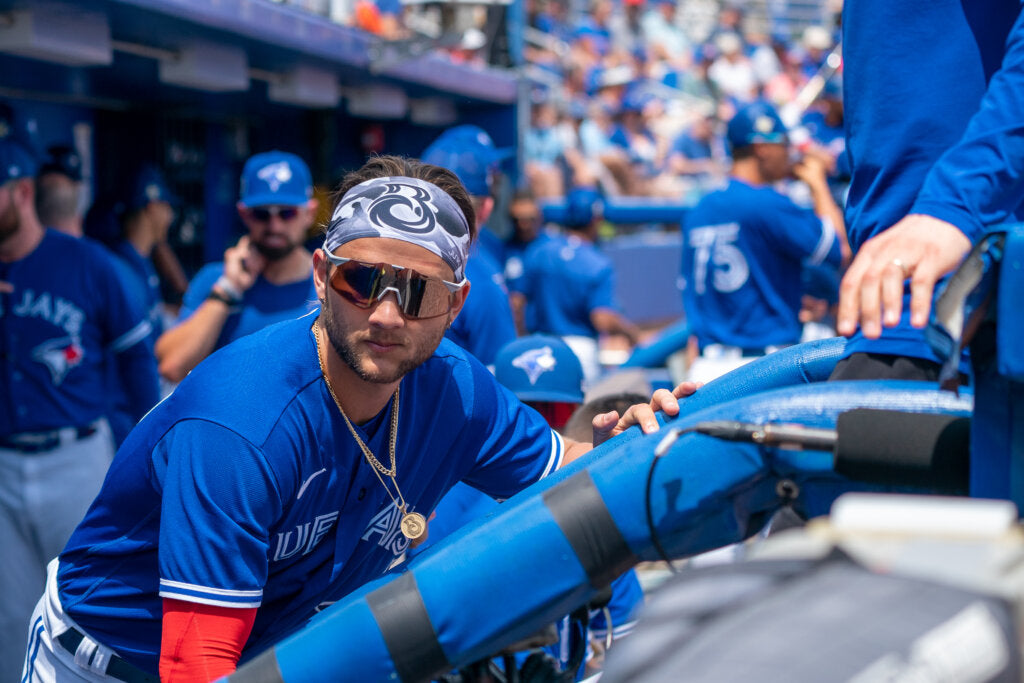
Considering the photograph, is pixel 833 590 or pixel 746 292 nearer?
pixel 833 590

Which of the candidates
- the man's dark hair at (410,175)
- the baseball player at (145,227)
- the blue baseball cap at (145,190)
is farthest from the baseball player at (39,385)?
the man's dark hair at (410,175)

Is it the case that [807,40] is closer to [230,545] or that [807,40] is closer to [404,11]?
[404,11]

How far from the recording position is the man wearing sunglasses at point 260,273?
14.4 feet

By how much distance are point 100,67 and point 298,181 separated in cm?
154

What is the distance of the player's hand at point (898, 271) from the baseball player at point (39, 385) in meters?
3.40

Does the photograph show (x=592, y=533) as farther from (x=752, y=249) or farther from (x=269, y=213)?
(x=752, y=249)

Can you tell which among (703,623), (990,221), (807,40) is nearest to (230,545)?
(703,623)

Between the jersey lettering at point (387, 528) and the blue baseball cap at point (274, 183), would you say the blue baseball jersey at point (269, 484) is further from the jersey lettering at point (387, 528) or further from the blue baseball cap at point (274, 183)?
the blue baseball cap at point (274, 183)

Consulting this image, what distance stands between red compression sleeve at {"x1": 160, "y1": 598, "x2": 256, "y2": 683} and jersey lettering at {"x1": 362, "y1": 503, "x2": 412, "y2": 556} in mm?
409

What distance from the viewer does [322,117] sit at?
7.96 metres

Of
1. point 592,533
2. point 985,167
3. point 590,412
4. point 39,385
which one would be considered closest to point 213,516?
point 592,533

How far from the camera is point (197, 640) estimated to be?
1736 millimetres

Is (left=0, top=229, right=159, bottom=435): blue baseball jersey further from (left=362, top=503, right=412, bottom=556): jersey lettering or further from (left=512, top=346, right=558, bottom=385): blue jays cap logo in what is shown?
(left=362, top=503, right=412, bottom=556): jersey lettering

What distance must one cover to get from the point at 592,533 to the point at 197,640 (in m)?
0.77
